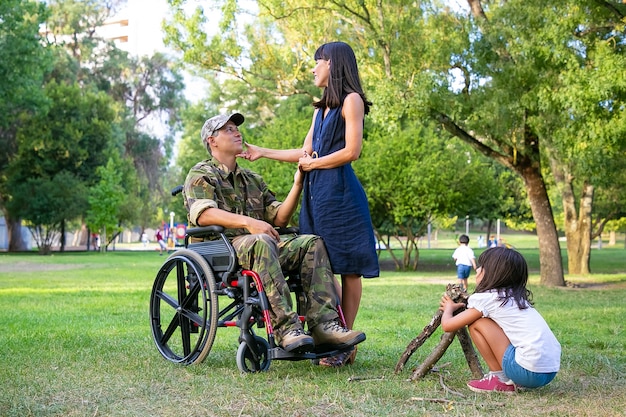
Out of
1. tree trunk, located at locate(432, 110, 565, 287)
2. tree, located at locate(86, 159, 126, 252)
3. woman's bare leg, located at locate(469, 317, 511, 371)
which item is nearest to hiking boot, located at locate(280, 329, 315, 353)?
woman's bare leg, located at locate(469, 317, 511, 371)

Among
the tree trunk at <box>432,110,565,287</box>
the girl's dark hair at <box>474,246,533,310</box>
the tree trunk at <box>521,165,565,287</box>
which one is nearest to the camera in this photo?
the girl's dark hair at <box>474,246,533,310</box>

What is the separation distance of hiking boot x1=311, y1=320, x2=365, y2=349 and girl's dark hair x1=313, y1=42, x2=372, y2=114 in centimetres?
139

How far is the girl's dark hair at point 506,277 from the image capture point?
13.7ft

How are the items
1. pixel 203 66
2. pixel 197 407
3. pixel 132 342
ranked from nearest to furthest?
pixel 197 407 → pixel 132 342 → pixel 203 66

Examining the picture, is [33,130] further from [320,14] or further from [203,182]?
[203,182]

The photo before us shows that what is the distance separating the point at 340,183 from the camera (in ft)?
17.1

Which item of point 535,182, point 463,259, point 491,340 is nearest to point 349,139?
point 491,340

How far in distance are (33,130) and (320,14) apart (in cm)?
2722

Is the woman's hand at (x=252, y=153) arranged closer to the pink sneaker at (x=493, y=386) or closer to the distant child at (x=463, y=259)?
the pink sneaker at (x=493, y=386)

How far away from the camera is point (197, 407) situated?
3.90 m

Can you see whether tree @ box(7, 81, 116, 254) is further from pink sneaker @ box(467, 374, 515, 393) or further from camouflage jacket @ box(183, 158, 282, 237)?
pink sneaker @ box(467, 374, 515, 393)

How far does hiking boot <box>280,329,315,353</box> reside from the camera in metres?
4.58

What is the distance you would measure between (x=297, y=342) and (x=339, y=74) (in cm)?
174

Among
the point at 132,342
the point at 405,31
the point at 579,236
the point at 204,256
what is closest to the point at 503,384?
the point at 204,256
